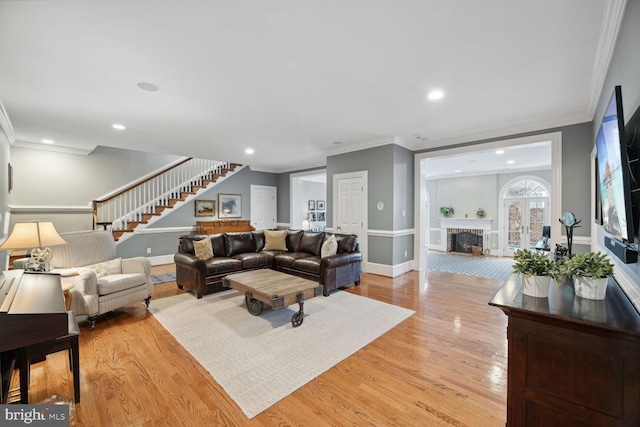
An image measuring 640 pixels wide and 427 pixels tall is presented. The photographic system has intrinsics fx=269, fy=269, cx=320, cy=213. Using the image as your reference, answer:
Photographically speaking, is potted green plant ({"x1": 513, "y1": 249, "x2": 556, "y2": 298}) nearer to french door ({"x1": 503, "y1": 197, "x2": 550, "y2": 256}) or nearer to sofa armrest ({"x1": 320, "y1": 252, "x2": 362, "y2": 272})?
sofa armrest ({"x1": 320, "y1": 252, "x2": 362, "y2": 272})

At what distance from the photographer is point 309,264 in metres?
4.48

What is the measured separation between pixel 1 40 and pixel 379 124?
4246mm

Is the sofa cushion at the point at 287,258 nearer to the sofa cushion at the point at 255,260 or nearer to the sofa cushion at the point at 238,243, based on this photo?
the sofa cushion at the point at 255,260

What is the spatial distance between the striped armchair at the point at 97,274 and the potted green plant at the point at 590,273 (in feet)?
13.7

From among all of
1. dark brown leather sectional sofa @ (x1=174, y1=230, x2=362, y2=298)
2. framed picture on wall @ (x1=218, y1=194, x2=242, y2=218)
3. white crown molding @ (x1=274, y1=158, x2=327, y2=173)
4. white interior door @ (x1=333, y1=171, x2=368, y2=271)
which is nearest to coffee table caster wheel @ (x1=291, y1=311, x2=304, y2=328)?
dark brown leather sectional sofa @ (x1=174, y1=230, x2=362, y2=298)

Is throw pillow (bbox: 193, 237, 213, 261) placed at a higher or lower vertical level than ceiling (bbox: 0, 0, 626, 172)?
lower

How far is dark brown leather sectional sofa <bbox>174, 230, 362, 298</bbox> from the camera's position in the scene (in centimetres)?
415

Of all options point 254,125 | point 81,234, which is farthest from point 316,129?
point 81,234

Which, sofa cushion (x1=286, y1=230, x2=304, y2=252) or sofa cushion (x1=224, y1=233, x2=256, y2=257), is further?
sofa cushion (x1=286, y1=230, x2=304, y2=252)

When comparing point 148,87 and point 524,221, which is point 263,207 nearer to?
point 148,87

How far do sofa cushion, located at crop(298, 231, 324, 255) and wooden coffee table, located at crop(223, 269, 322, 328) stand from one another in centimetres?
145

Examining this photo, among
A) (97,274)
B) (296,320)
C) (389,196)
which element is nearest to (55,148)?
(97,274)

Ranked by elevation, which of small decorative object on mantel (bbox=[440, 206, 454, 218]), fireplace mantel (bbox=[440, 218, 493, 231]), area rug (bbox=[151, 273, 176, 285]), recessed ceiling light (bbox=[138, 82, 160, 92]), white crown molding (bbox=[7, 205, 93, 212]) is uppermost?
recessed ceiling light (bbox=[138, 82, 160, 92])

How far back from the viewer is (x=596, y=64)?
2.57m
